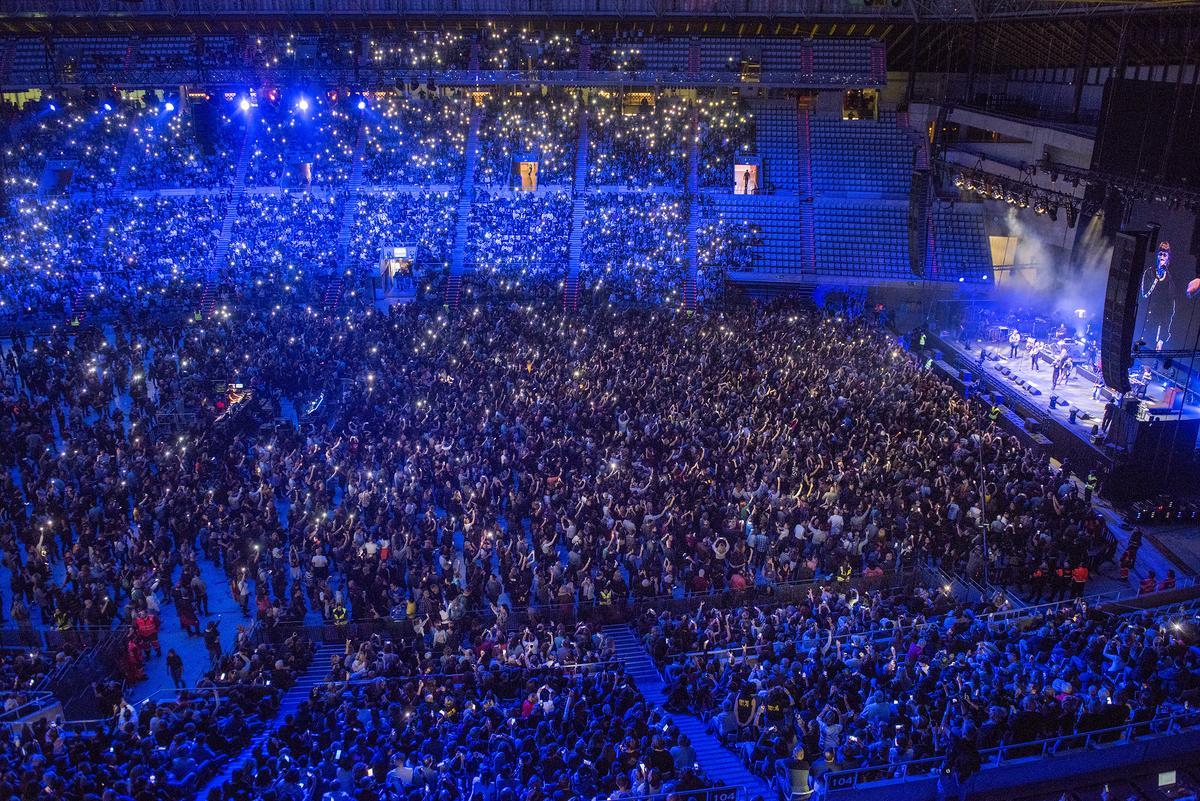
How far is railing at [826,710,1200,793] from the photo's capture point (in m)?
8.66

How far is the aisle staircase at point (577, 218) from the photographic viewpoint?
28781 millimetres

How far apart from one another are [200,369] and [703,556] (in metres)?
12.4

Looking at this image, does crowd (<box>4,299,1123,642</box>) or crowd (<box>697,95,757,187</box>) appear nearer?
crowd (<box>4,299,1123,642</box>)

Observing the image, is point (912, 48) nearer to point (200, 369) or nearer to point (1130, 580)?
point (1130, 580)

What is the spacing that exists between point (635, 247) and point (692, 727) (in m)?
21.6

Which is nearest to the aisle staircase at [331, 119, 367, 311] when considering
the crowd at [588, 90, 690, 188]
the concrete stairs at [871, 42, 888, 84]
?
the crowd at [588, 90, 690, 188]

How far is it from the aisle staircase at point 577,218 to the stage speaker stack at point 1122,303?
13965 millimetres

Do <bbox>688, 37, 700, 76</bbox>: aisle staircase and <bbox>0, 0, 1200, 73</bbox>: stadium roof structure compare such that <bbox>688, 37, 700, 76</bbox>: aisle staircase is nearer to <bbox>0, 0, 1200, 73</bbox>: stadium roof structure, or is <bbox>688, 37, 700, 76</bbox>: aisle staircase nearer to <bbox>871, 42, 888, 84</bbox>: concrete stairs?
<bbox>0, 0, 1200, 73</bbox>: stadium roof structure

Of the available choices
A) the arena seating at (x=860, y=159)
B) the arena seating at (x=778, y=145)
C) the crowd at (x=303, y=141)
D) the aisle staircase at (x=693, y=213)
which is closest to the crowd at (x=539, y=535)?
the aisle staircase at (x=693, y=213)

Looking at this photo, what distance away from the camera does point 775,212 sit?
106 ft

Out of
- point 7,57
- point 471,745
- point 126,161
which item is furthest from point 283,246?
point 471,745

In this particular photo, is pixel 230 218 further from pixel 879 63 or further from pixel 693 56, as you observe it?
pixel 879 63

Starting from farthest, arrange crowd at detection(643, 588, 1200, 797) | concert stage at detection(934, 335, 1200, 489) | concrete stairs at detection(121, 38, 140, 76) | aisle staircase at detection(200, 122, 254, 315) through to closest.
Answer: concrete stairs at detection(121, 38, 140, 76), aisle staircase at detection(200, 122, 254, 315), concert stage at detection(934, 335, 1200, 489), crowd at detection(643, 588, 1200, 797)

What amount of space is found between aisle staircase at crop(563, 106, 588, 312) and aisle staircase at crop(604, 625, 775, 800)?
15.6 meters
